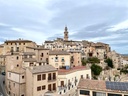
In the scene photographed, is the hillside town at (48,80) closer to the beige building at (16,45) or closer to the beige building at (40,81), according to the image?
the beige building at (40,81)

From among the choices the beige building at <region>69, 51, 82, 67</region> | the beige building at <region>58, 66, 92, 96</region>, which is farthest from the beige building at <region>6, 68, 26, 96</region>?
the beige building at <region>69, 51, 82, 67</region>

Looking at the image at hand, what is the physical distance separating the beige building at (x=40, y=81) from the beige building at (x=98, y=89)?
5.87 meters

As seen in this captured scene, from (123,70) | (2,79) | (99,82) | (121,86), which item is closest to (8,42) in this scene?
(2,79)

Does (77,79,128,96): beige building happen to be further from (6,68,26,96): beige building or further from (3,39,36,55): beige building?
(3,39,36,55): beige building

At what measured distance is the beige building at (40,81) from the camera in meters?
29.6

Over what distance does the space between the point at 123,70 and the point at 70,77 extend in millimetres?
48792

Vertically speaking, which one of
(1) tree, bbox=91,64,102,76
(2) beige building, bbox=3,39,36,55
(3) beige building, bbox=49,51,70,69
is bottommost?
(1) tree, bbox=91,64,102,76

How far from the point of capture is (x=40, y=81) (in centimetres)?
3070

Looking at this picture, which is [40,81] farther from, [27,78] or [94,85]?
[94,85]

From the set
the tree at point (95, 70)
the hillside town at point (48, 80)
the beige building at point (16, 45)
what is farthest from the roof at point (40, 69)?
the tree at point (95, 70)

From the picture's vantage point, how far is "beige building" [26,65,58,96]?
→ 29625mm

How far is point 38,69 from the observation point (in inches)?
1243

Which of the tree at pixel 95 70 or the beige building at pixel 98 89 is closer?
the beige building at pixel 98 89

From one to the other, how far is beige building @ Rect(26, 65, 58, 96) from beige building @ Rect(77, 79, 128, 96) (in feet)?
19.3
